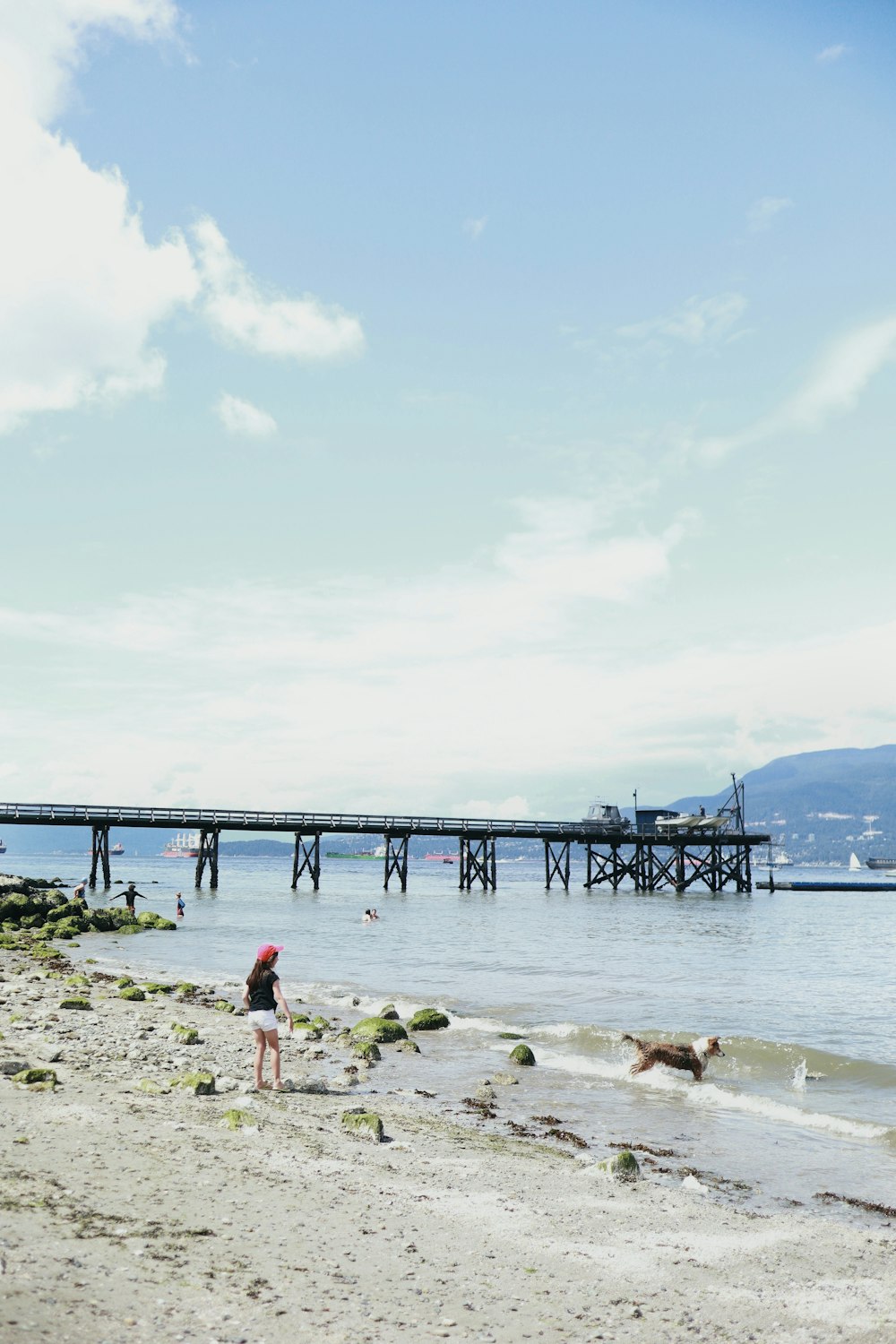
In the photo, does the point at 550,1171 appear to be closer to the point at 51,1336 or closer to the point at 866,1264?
the point at 866,1264

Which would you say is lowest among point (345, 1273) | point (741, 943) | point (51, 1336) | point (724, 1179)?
point (741, 943)

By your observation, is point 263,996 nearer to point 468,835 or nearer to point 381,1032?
point 381,1032

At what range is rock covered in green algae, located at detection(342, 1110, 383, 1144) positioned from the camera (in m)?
9.95

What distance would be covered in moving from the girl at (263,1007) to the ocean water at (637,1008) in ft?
6.30

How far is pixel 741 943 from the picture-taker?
133ft

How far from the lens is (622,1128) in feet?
38.3

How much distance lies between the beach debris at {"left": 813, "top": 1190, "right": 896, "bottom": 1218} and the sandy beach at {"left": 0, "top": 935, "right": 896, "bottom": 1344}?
54cm

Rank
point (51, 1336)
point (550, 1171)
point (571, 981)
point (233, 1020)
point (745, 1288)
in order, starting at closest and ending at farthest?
point (51, 1336), point (745, 1288), point (550, 1171), point (233, 1020), point (571, 981)

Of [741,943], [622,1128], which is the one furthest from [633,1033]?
[741,943]

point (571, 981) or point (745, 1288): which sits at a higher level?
point (745, 1288)

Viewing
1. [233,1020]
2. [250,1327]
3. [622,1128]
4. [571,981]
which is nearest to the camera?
[250,1327]

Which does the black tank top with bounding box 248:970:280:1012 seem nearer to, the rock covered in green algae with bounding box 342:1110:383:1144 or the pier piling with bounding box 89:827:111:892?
the rock covered in green algae with bounding box 342:1110:383:1144

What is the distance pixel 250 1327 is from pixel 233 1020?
531 inches

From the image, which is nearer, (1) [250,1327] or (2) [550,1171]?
(1) [250,1327]
